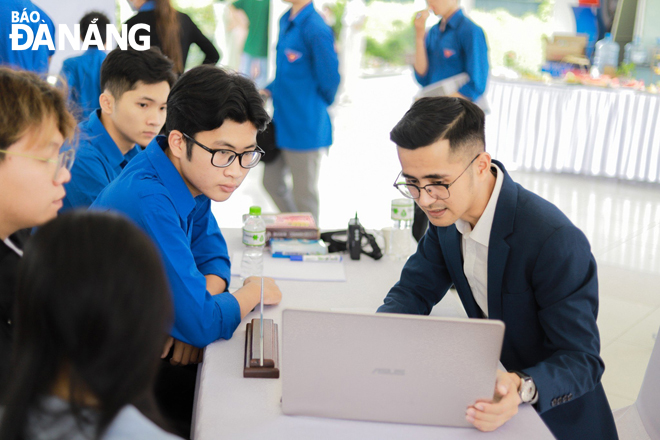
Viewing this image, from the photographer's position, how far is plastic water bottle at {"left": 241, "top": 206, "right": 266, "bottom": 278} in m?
1.87

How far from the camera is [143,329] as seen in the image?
649mm

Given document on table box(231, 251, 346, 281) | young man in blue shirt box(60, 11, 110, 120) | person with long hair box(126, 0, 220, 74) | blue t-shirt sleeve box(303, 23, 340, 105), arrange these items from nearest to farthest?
1. document on table box(231, 251, 346, 281)
2. young man in blue shirt box(60, 11, 110, 120)
3. person with long hair box(126, 0, 220, 74)
4. blue t-shirt sleeve box(303, 23, 340, 105)

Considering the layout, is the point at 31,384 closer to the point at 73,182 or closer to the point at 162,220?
the point at 162,220

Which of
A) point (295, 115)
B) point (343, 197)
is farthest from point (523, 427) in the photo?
point (343, 197)

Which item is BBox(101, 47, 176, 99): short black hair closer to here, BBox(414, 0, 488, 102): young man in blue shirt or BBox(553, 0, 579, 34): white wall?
BBox(414, 0, 488, 102): young man in blue shirt

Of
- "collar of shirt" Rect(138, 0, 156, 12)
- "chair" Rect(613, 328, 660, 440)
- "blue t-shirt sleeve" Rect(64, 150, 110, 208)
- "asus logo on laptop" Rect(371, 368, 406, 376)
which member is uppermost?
"collar of shirt" Rect(138, 0, 156, 12)

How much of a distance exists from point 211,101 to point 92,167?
0.75 metres

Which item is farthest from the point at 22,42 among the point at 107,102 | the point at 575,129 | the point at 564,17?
the point at 564,17

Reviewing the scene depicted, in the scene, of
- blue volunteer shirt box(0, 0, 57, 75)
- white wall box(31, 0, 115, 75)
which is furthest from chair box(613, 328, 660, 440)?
white wall box(31, 0, 115, 75)

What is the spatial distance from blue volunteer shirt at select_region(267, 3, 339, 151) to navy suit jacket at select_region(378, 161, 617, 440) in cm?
202

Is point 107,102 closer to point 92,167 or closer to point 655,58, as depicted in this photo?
point 92,167

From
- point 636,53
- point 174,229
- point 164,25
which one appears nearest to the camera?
point 174,229

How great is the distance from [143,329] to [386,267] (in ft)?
4.42

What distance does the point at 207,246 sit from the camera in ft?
5.58
